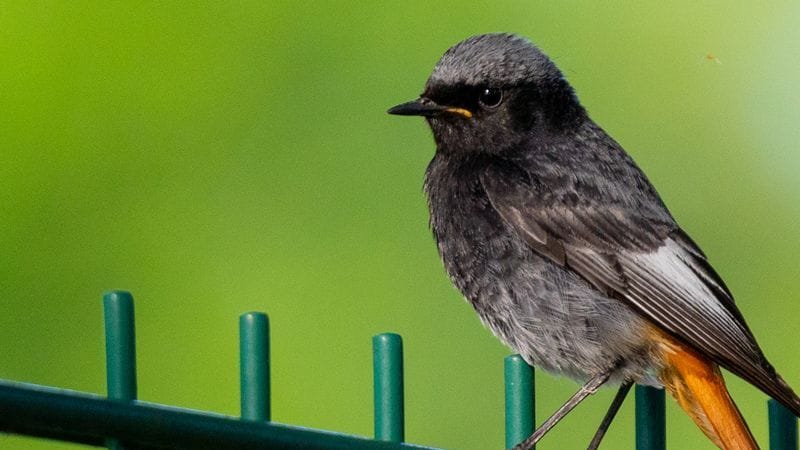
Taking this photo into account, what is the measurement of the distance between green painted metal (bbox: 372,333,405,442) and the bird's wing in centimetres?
147

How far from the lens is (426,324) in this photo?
6598 millimetres

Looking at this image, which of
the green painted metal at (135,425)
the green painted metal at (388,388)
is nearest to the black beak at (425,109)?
the green painted metal at (388,388)

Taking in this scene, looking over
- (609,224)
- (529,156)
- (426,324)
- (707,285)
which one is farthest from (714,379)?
(426,324)

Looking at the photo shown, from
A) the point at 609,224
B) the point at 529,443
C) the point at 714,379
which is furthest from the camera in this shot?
the point at 609,224

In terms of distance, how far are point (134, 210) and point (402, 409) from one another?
11.7ft

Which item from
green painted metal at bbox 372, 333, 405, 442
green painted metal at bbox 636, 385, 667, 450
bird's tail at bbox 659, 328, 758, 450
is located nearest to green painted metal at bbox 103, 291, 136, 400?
green painted metal at bbox 372, 333, 405, 442

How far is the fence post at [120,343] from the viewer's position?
112 inches

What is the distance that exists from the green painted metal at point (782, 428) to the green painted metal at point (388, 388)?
40.6 inches

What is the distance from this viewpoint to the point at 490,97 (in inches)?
207

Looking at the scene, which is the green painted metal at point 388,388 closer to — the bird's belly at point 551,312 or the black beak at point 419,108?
the bird's belly at point 551,312

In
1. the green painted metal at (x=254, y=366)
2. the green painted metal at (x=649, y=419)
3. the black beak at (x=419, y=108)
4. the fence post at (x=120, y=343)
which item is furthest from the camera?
the black beak at (x=419, y=108)

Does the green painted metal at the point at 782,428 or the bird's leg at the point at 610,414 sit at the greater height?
the bird's leg at the point at 610,414

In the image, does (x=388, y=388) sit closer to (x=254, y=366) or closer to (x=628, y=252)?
(x=254, y=366)

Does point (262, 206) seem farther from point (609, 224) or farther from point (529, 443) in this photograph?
point (529, 443)
